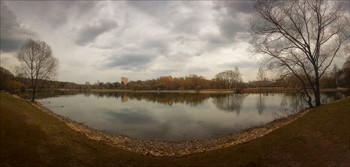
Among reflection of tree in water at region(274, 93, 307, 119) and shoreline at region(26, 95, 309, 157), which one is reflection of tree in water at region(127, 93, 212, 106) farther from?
shoreline at region(26, 95, 309, 157)

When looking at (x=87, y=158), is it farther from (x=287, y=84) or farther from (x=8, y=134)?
(x=287, y=84)

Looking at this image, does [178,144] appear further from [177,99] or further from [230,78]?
[230,78]

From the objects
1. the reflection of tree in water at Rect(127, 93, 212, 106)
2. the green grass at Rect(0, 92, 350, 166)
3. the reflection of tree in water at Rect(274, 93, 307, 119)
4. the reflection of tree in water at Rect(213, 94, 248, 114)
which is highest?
the green grass at Rect(0, 92, 350, 166)

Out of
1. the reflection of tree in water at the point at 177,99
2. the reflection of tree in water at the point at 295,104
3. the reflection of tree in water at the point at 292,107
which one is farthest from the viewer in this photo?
the reflection of tree in water at the point at 177,99

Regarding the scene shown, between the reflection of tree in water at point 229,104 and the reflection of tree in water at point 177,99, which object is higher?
the reflection of tree in water at point 229,104

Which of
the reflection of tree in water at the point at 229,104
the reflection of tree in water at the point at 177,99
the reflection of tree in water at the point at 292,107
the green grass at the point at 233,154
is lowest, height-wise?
the reflection of tree in water at the point at 177,99

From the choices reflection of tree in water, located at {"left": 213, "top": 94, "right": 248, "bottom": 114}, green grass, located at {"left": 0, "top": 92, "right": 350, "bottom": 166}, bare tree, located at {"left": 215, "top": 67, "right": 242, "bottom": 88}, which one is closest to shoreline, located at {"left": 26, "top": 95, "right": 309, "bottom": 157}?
green grass, located at {"left": 0, "top": 92, "right": 350, "bottom": 166}

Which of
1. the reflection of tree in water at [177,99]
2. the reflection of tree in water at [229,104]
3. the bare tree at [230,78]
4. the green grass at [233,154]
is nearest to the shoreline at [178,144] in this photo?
the green grass at [233,154]

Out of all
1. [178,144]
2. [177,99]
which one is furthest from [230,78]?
[178,144]

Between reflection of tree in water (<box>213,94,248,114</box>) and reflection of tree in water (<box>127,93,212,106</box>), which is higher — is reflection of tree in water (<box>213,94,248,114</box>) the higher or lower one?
the higher one

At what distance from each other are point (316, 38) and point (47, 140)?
18.8 meters

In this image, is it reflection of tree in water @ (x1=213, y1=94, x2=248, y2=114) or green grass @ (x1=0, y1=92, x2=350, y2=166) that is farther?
reflection of tree in water @ (x1=213, y1=94, x2=248, y2=114)

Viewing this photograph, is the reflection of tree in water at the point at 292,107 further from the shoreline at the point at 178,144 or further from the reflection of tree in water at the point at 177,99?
the reflection of tree in water at the point at 177,99

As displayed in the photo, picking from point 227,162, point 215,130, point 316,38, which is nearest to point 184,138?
point 215,130
